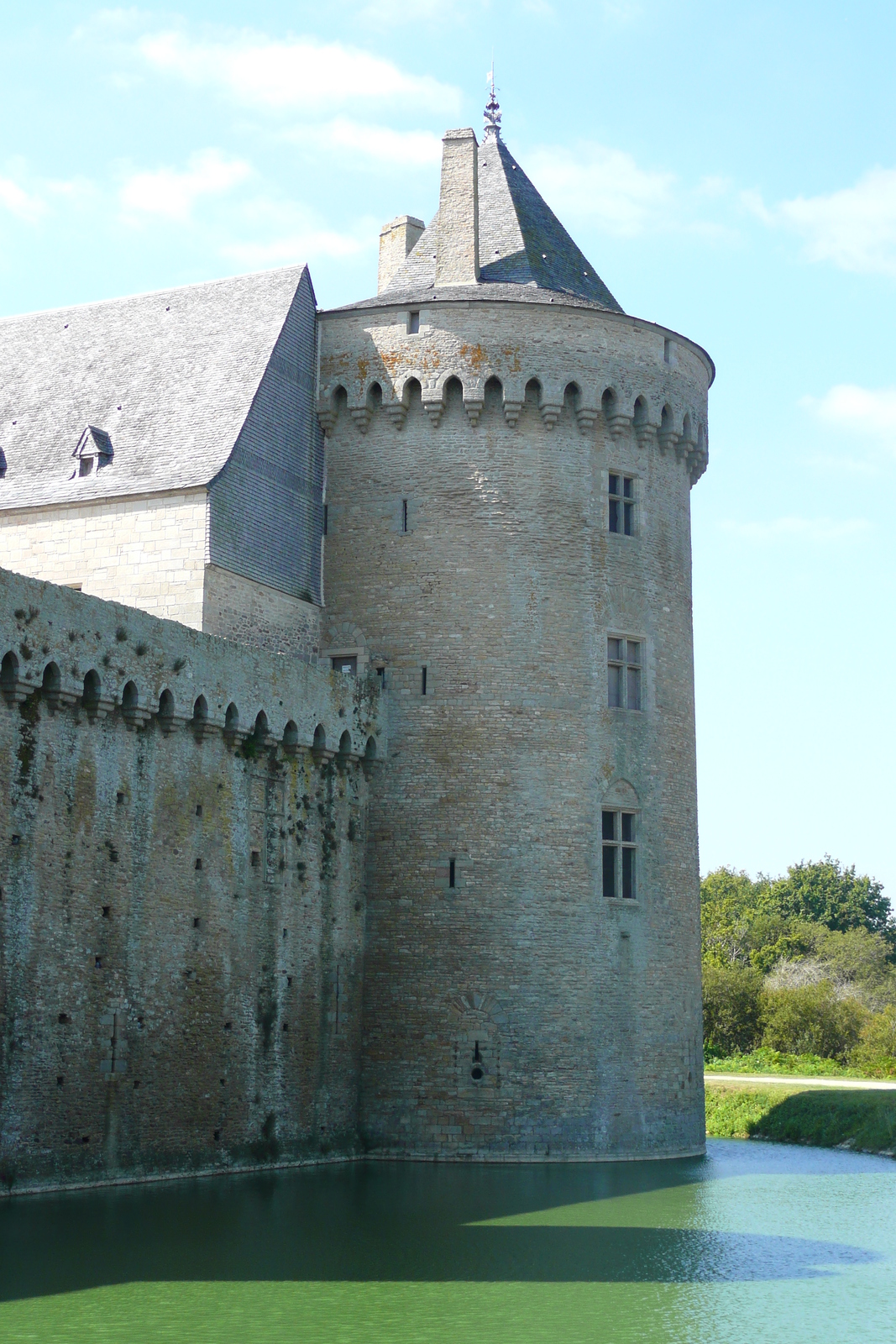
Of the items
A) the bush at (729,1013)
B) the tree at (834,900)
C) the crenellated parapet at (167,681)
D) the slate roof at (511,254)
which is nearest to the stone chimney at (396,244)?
the slate roof at (511,254)

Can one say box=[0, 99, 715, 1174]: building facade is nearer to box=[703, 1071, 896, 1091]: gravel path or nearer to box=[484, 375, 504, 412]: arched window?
box=[484, 375, 504, 412]: arched window

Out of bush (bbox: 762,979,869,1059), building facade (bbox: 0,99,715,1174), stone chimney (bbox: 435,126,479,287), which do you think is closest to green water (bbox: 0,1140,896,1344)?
building facade (bbox: 0,99,715,1174)

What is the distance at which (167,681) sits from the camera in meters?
27.7

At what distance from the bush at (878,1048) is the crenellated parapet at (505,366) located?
23.5 meters

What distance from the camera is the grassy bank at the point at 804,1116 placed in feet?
119

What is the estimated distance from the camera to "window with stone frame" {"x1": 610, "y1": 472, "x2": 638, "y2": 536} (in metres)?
35.1

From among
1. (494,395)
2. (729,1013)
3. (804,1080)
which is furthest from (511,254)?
(729,1013)

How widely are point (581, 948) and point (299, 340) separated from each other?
13.3 m

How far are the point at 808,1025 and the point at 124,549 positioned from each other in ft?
119

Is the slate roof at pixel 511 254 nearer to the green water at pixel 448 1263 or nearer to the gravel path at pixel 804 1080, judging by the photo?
the green water at pixel 448 1263

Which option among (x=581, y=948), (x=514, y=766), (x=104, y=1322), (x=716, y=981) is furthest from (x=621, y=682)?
(x=716, y=981)

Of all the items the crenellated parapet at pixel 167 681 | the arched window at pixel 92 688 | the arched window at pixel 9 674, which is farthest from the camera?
the arched window at pixel 92 688

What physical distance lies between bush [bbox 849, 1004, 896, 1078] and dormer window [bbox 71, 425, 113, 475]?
29776mm

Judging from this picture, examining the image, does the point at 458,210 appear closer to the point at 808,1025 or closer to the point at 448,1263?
the point at 448,1263
